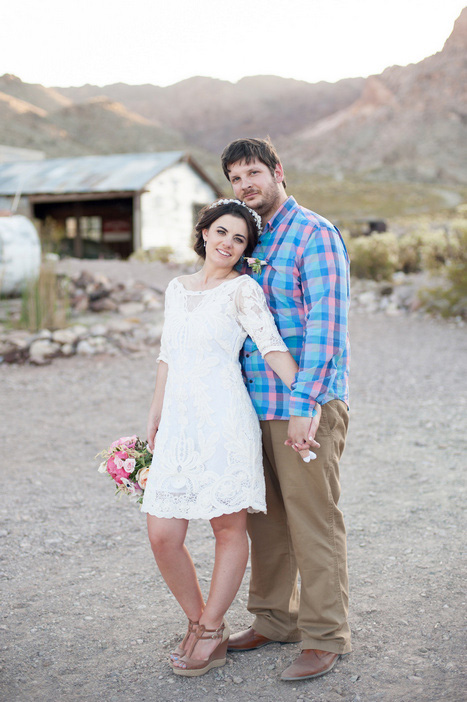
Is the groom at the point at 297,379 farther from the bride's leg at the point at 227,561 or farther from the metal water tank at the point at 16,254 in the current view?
the metal water tank at the point at 16,254

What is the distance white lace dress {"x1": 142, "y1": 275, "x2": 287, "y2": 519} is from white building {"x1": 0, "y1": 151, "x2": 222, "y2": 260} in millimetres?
15861

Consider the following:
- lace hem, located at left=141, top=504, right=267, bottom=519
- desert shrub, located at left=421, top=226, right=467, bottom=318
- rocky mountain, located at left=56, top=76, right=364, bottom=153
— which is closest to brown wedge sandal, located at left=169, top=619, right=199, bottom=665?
lace hem, located at left=141, top=504, right=267, bottom=519

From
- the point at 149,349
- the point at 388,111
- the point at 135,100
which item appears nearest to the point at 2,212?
the point at 149,349

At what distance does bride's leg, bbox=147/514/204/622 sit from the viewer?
235cm

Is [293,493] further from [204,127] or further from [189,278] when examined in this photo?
[204,127]

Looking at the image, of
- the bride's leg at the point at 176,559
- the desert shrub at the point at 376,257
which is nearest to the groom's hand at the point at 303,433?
the bride's leg at the point at 176,559

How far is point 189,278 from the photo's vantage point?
100 inches

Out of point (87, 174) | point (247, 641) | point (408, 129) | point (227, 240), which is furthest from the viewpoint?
point (408, 129)

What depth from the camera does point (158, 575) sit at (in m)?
3.40

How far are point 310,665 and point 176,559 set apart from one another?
64 centimetres

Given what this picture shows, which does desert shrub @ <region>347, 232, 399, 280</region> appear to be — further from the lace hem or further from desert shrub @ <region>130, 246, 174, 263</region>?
the lace hem

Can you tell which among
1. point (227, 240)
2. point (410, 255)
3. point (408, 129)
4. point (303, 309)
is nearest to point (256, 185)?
point (227, 240)

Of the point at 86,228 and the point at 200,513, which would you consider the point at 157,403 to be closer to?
the point at 200,513

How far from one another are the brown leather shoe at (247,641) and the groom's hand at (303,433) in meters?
0.93
